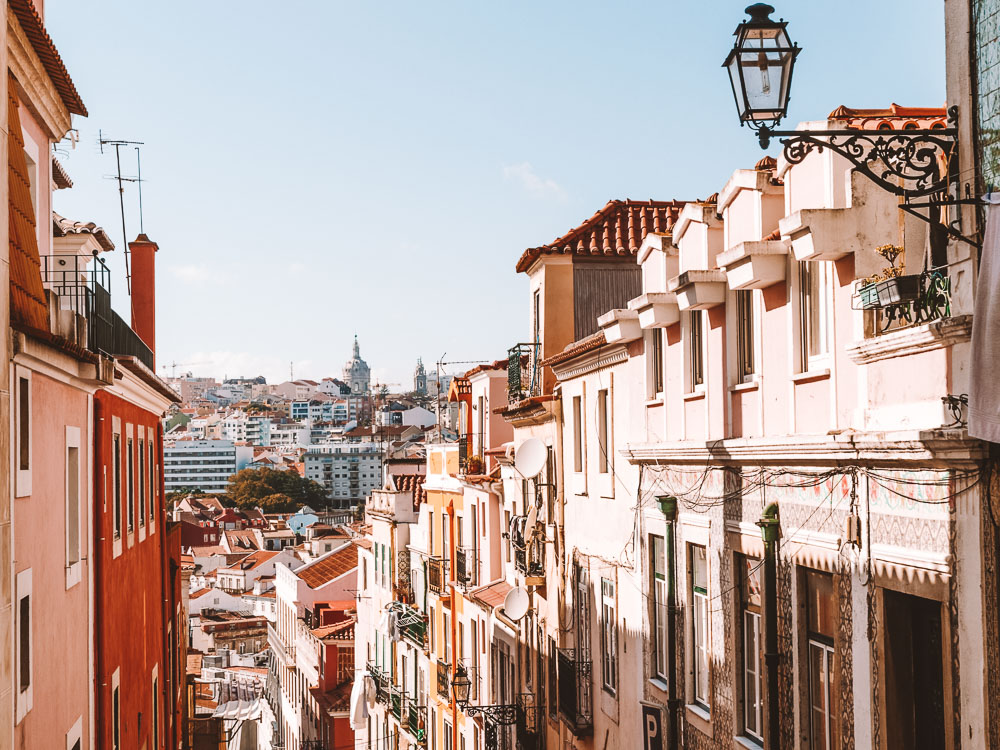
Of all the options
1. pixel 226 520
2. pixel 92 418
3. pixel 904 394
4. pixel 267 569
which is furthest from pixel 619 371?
pixel 226 520

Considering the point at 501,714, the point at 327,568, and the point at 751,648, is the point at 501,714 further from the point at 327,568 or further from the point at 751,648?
the point at 327,568

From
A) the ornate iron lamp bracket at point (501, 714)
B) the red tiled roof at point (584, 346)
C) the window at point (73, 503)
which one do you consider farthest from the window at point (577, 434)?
the window at point (73, 503)

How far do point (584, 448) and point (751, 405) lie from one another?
295 inches

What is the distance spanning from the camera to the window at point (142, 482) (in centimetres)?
2195

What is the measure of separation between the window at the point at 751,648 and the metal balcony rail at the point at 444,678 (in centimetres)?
2076

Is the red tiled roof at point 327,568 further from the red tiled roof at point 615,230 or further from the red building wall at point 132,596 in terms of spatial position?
the red tiled roof at point 615,230

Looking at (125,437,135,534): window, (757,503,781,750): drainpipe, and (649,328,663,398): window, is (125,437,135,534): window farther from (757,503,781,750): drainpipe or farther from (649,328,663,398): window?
(757,503,781,750): drainpipe

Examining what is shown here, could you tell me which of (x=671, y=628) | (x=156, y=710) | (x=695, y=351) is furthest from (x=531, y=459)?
(x=156, y=710)

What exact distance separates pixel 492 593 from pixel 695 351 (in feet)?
48.2

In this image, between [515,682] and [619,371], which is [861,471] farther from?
[515,682]

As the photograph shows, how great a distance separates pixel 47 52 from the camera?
1264cm

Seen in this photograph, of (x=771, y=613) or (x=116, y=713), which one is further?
(x=116, y=713)

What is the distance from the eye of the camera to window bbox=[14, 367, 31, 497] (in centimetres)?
1130

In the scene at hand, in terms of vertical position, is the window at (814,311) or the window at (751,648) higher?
the window at (814,311)
